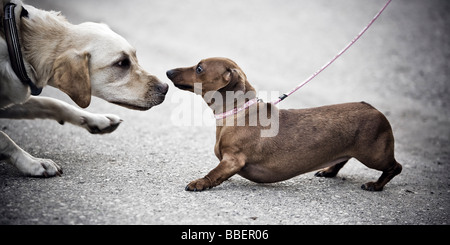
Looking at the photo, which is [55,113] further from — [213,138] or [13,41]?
[213,138]

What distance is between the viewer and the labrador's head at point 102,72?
3104 millimetres

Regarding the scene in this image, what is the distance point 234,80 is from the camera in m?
3.65

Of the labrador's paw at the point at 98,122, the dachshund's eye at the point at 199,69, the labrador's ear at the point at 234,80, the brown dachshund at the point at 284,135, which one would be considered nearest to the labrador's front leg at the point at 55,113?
the labrador's paw at the point at 98,122

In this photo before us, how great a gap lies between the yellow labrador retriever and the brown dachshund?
427 mm

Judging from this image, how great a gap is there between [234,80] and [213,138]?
1.67 meters

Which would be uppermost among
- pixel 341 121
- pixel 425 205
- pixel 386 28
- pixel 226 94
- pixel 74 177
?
pixel 386 28

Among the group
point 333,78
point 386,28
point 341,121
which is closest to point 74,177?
point 341,121

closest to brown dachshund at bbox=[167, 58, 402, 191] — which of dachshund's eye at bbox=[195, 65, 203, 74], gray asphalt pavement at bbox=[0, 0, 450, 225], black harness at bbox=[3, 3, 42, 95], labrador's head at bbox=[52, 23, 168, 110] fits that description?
dachshund's eye at bbox=[195, 65, 203, 74]

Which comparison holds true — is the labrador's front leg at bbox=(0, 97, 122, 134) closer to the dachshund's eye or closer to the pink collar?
the dachshund's eye

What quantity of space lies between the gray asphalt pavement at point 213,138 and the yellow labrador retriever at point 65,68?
1.94ft

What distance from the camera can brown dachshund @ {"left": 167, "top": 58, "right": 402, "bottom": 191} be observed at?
3502 mm

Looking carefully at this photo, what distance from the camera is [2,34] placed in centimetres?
307
